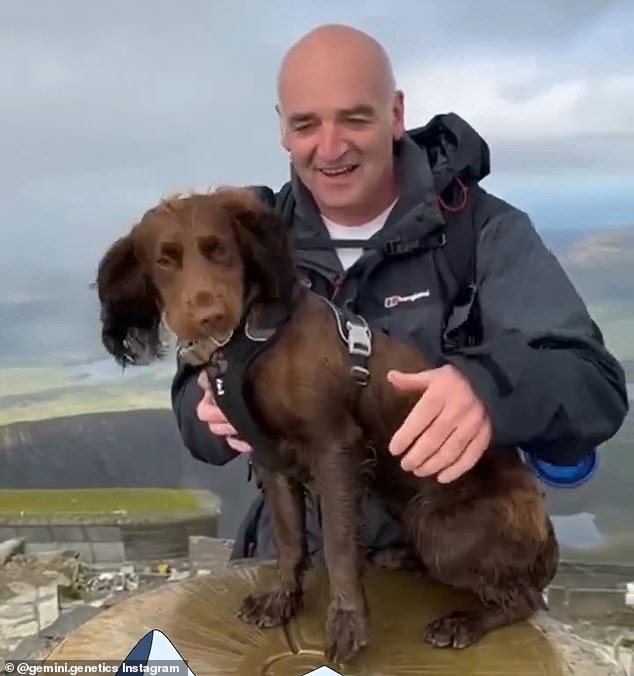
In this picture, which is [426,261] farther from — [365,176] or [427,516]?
A: [427,516]

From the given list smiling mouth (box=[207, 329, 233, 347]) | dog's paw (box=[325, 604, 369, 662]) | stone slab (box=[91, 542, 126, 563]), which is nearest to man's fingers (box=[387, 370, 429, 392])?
smiling mouth (box=[207, 329, 233, 347])

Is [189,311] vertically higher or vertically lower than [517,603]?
higher

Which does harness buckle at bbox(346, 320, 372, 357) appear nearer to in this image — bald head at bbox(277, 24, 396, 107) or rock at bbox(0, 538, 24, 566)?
bald head at bbox(277, 24, 396, 107)

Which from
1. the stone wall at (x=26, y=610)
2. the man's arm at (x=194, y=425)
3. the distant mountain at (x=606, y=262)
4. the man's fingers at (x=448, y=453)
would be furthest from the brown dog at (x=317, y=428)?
the distant mountain at (x=606, y=262)

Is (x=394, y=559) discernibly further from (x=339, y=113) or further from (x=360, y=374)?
(x=339, y=113)

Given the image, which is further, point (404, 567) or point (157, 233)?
point (404, 567)

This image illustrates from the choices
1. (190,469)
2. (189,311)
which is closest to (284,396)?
(189,311)
